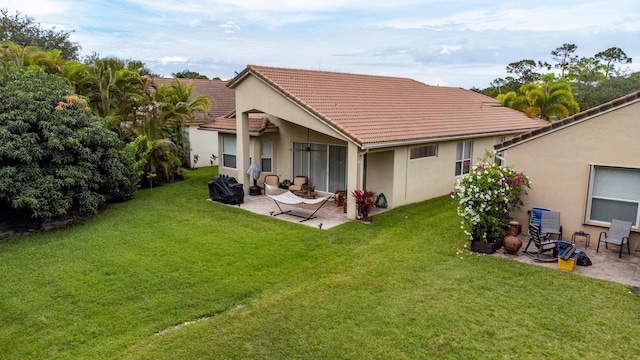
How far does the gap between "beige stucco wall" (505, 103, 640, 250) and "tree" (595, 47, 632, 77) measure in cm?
5865

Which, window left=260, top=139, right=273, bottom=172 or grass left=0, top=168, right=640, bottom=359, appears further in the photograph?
window left=260, top=139, right=273, bottom=172

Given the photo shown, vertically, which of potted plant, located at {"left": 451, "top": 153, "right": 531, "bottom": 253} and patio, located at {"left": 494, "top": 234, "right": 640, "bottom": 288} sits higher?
potted plant, located at {"left": 451, "top": 153, "right": 531, "bottom": 253}

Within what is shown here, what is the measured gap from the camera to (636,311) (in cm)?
801

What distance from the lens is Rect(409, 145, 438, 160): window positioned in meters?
16.5

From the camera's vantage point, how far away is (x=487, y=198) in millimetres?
10898

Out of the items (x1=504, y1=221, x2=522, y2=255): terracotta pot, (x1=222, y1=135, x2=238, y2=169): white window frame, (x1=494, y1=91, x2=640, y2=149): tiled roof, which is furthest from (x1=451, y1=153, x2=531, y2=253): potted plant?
(x1=222, y1=135, x2=238, y2=169): white window frame

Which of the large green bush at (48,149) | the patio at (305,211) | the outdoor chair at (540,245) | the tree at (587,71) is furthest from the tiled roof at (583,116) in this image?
the tree at (587,71)

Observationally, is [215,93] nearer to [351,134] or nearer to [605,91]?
[351,134]

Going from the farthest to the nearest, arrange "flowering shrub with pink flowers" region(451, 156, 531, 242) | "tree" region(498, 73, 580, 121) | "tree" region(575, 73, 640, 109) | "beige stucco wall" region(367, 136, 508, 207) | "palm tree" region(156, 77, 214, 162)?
"tree" region(575, 73, 640, 109) → "tree" region(498, 73, 580, 121) → "palm tree" region(156, 77, 214, 162) → "beige stucco wall" region(367, 136, 508, 207) → "flowering shrub with pink flowers" region(451, 156, 531, 242)

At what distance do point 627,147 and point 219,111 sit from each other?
24754mm

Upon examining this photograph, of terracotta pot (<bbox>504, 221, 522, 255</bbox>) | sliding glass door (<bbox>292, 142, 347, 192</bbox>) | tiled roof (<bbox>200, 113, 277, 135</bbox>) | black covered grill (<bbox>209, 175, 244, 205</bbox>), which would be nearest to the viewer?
terracotta pot (<bbox>504, 221, 522, 255</bbox>)

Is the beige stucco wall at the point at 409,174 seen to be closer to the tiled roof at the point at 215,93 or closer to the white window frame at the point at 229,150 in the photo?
the white window frame at the point at 229,150

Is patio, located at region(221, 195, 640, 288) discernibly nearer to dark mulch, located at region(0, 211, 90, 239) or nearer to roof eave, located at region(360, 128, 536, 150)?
roof eave, located at region(360, 128, 536, 150)

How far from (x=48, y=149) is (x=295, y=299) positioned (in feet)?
35.1
